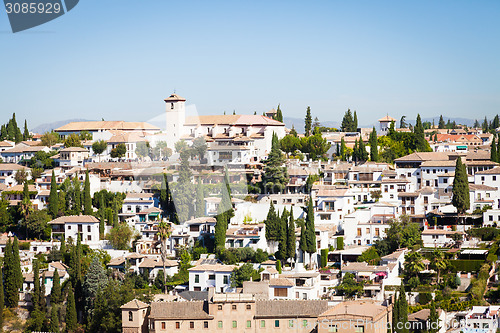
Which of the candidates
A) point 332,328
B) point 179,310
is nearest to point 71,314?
point 179,310

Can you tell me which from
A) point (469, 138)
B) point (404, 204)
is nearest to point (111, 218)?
point (404, 204)

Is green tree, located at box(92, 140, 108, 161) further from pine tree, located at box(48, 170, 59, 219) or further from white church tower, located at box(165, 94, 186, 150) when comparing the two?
pine tree, located at box(48, 170, 59, 219)

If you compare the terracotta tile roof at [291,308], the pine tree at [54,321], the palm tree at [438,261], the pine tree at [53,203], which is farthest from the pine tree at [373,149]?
the pine tree at [54,321]

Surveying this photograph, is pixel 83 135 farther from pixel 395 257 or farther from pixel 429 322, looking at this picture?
pixel 429 322

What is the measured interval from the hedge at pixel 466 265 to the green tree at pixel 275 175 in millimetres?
12290

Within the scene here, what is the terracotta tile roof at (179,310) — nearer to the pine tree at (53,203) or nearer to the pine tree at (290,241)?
the pine tree at (290,241)

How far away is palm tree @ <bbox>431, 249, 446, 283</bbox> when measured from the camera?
34.7 m

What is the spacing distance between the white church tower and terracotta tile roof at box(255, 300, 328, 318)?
23.6 m

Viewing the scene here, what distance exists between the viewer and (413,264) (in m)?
35.0

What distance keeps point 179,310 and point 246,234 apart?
8.36m

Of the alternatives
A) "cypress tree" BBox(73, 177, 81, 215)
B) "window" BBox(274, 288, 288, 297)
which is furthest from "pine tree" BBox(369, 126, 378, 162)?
"window" BBox(274, 288, 288, 297)

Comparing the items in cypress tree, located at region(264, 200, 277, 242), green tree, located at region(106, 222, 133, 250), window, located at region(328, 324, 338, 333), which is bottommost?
window, located at region(328, 324, 338, 333)

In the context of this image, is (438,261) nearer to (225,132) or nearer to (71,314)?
(71,314)

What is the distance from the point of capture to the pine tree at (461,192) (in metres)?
39.6
